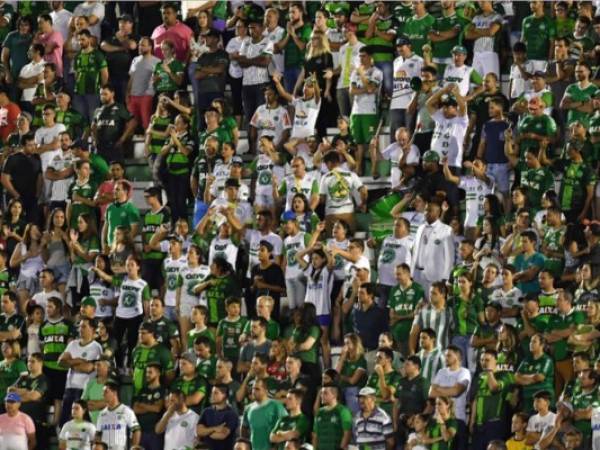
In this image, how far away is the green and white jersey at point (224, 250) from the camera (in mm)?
26547

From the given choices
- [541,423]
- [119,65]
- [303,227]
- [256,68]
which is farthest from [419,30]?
[541,423]

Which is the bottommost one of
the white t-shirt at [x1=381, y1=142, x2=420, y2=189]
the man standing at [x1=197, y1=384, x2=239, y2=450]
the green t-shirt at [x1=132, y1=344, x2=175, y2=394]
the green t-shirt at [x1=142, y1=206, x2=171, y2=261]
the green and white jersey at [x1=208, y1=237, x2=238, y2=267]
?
the man standing at [x1=197, y1=384, x2=239, y2=450]

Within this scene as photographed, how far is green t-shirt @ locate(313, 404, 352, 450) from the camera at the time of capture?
24.3 meters

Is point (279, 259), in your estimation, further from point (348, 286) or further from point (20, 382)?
point (20, 382)

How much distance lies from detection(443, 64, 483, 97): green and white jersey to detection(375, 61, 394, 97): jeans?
2.44 ft

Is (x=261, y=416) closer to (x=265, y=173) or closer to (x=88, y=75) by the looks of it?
(x=265, y=173)

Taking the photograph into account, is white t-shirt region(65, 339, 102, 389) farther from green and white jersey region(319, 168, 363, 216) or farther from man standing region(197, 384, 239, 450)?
green and white jersey region(319, 168, 363, 216)

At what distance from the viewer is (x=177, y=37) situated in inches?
1160

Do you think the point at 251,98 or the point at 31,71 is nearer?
the point at 251,98

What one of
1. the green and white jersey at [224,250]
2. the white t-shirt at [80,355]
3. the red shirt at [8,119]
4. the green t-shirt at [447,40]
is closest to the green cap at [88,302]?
the white t-shirt at [80,355]

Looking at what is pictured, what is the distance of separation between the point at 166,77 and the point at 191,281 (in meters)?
3.32

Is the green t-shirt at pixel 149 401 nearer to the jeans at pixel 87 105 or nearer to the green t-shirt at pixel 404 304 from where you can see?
the green t-shirt at pixel 404 304

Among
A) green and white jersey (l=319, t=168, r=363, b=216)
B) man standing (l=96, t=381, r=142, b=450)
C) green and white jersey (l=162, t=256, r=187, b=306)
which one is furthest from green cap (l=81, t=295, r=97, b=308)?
green and white jersey (l=319, t=168, r=363, b=216)

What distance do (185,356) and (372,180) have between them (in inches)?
123
